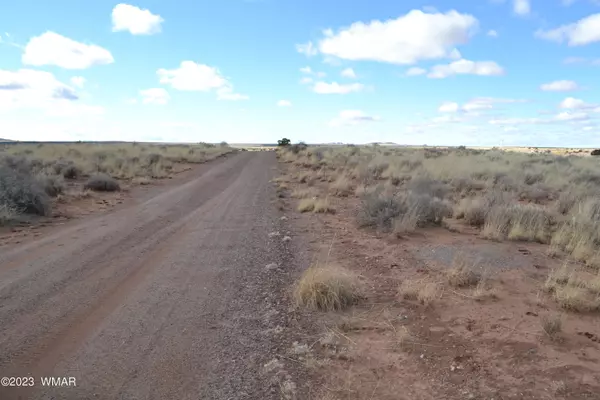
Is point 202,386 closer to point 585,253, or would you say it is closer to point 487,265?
point 487,265

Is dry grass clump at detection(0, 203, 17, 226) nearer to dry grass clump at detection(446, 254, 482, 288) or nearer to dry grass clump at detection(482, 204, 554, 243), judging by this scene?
dry grass clump at detection(446, 254, 482, 288)

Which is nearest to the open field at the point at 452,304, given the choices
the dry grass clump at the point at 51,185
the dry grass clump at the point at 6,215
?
the dry grass clump at the point at 6,215

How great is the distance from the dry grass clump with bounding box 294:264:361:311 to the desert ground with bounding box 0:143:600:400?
21mm

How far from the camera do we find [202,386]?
3914 mm

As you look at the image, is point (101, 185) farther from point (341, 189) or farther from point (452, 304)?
point (452, 304)

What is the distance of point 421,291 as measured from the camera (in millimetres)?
6004

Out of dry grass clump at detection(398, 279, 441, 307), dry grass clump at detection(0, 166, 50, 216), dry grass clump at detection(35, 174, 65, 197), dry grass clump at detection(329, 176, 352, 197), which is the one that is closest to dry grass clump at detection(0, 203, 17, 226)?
dry grass clump at detection(0, 166, 50, 216)

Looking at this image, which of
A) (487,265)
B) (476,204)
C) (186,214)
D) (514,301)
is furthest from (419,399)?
(186,214)

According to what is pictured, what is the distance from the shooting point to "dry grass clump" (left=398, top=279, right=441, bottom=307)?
591cm

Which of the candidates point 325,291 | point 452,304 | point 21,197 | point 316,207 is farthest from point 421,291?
point 21,197

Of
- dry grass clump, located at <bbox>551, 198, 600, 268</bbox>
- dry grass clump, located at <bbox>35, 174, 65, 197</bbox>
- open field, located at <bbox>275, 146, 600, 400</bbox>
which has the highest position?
dry grass clump, located at <bbox>35, 174, 65, 197</bbox>

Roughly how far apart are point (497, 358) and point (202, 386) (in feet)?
9.89

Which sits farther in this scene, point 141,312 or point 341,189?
point 341,189

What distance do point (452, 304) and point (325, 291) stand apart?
1.76 m
